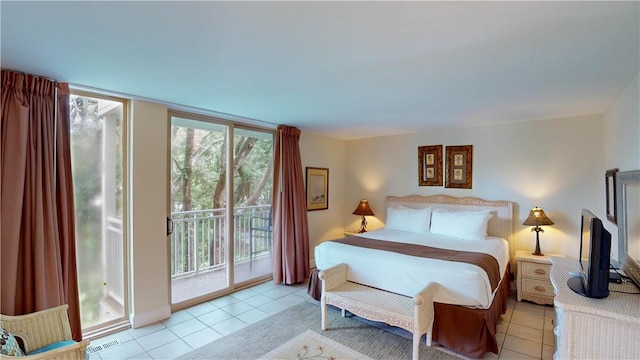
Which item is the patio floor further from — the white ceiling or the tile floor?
the white ceiling

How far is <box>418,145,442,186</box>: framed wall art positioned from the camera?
462 centimetres

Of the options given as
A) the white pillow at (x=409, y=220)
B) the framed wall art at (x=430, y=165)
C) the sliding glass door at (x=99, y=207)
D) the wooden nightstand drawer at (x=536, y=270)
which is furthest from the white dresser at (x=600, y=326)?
the sliding glass door at (x=99, y=207)

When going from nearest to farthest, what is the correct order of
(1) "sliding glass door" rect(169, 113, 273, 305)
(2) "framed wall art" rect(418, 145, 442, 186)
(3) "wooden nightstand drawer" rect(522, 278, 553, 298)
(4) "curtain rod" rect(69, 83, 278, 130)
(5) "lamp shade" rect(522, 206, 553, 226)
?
1. (4) "curtain rod" rect(69, 83, 278, 130)
2. (3) "wooden nightstand drawer" rect(522, 278, 553, 298)
3. (5) "lamp shade" rect(522, 206, 553, 226)
4. (1) "sliding glass door" rect(169, 113, 273, 305)
5. (2) "framed wall art" rect(418, 145, 442, 186)

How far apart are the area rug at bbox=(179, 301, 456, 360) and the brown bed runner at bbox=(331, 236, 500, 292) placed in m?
0.80

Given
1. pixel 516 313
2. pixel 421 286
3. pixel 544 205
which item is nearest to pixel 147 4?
pixel 421 286

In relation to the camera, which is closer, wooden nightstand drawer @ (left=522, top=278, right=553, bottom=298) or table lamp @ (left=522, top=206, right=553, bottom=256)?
wooden nightstand drawer @ (left=522, top=278, right=553, bottom=298)

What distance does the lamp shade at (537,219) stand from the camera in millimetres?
3533

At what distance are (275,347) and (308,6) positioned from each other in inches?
104

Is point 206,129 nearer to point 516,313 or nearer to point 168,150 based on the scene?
point 168,150

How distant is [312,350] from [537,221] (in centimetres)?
299

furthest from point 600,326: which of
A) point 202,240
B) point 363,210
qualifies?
point 202,240

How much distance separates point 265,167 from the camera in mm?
4488

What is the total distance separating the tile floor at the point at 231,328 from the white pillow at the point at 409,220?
4.46ft

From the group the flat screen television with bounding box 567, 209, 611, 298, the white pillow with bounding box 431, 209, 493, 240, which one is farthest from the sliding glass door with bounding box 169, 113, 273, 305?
the flat screen television with bounding box 567, 209, 611, 298
